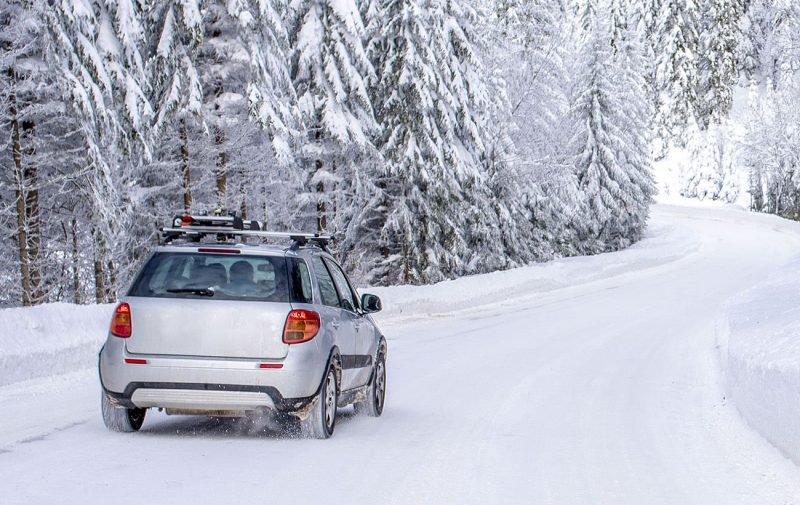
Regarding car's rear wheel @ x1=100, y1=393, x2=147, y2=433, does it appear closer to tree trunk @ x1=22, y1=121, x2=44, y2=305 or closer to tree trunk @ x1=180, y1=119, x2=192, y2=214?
tree trunk @ x1=22, y1=121, x2=44, y2=305

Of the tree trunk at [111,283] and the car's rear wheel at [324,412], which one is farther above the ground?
the car's rear wheel at [324,412]

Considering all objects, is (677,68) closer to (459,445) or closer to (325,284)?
(325,284)

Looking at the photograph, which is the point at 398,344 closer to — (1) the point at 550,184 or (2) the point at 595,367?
(2) the point at 595,367

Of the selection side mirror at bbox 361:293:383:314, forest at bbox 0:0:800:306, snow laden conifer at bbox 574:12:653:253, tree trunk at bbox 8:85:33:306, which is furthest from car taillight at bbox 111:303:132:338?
snow laden conifer at bbox 574:12:653:253

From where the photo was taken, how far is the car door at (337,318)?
8.94 meters

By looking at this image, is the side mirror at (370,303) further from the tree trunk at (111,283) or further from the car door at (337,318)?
the tree trunk at (111,283)

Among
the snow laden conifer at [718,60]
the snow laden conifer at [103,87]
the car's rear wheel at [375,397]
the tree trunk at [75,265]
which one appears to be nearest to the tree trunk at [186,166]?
the snow laden conifer at [103,87]

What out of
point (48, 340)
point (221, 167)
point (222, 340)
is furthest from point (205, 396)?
point (221, 167)

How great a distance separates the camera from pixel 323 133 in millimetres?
31500

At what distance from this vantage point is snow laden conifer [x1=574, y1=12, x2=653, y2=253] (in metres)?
55.4

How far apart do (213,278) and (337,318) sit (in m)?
1.25

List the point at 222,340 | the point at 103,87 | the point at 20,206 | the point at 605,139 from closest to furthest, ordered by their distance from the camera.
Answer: the point at 222,340 < the point at 103,87 < the point at 20,206 < the point at 605,139

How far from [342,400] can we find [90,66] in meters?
14.1

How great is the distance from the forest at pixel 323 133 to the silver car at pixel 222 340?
13.2m
